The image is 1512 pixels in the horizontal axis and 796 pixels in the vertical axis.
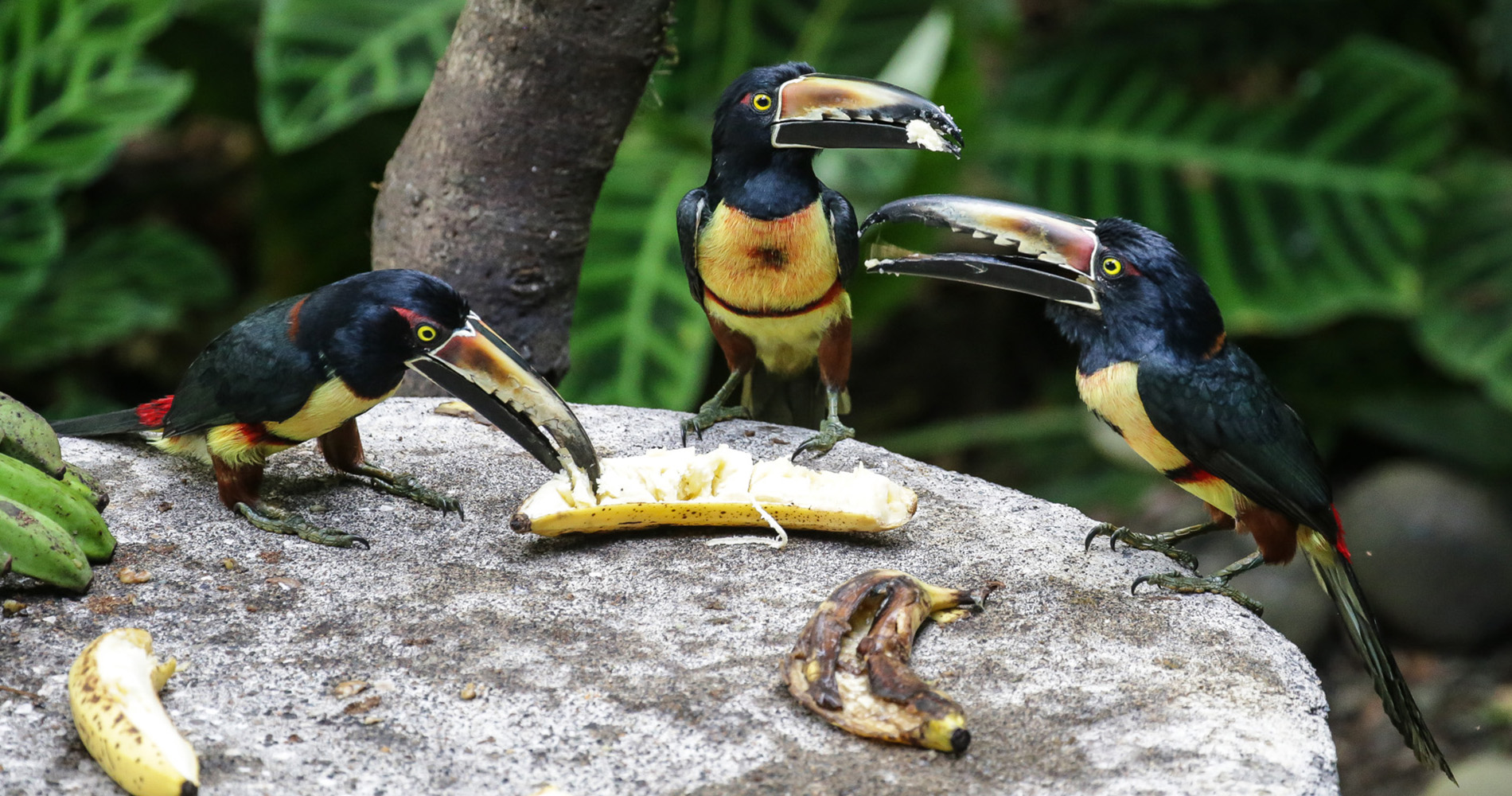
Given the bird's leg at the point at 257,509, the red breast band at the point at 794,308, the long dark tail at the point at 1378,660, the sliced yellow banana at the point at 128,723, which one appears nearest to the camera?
the sliced yellow banana at the point at 128,723

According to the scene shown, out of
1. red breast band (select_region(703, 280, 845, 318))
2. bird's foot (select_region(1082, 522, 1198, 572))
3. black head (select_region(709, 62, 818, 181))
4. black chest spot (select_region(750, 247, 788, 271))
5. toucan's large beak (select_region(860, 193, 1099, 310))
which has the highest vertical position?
black head (select_region(709, 62, 818, 181))

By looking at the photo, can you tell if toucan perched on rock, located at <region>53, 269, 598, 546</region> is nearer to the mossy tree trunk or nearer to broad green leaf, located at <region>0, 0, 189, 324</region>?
the mossy tree trunk

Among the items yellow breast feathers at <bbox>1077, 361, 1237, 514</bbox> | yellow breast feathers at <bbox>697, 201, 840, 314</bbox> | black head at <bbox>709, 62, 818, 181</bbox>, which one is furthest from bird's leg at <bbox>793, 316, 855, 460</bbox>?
yellow breast feathers at <bbox>1077, 361, 1237, 514</bbox>

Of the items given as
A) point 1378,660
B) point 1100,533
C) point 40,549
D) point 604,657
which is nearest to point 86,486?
point 40,549

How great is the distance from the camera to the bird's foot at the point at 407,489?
2.66m

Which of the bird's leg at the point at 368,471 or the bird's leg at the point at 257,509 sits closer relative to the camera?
the bird's leg at the point at 257,509

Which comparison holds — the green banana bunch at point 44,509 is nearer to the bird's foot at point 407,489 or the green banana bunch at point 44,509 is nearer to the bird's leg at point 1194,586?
the bird's foot at point 407,489

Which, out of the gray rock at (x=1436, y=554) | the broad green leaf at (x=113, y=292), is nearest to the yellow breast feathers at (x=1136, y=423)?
the gray rock at (x=1436, y=554)

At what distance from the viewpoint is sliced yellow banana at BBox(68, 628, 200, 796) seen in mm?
1682

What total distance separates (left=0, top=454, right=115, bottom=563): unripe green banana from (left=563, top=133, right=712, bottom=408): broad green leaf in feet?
5.74

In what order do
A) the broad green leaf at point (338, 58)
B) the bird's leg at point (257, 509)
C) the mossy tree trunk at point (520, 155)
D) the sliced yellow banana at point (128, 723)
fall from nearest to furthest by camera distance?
the sliced yellow banana at point (128, 723) → the bird's leg at point (257, 509) → the mossy tree trunk at point (520, 155) → the broad green leaf at point (338, 58)

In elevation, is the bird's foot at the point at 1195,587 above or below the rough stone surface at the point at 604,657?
below

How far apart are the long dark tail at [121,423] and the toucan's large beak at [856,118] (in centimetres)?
136

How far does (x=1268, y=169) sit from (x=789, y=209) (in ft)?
9.13
